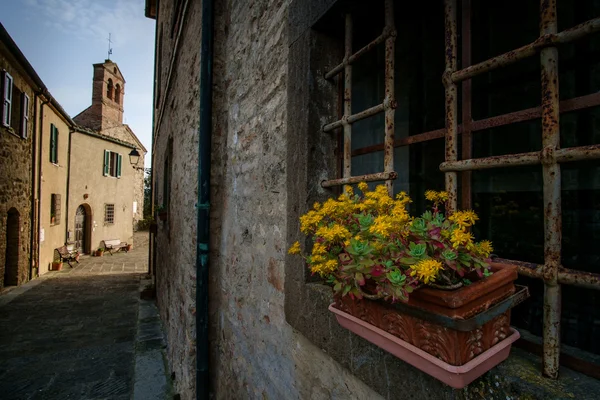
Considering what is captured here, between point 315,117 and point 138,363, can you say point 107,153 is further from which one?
point 315,117

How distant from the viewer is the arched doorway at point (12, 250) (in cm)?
942

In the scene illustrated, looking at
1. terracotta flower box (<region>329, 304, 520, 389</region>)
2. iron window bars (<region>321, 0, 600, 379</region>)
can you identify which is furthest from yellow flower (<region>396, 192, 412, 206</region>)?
terracotta flower box (<region>329, 304, 520, 389</region>)

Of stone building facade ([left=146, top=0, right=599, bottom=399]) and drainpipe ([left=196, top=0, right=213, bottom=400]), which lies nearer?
stone building facade ([left=146, top=0, right=599, bottom=399])

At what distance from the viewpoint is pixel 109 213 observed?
17250 millimetres

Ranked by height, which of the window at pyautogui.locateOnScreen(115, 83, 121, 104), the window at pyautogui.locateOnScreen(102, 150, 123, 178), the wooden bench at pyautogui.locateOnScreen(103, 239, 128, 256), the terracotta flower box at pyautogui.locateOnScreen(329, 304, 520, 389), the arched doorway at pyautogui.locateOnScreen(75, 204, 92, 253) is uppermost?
the window at pyautogui.locateOnScreen(115, 83, 121, 104)

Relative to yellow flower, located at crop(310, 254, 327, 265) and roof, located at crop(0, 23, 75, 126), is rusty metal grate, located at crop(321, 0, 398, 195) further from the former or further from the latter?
roof, located at crop(0, 23, 75, 126)

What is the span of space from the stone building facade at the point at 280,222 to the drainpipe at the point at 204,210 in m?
0.03

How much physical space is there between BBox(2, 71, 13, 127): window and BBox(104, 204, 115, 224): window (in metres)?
8.94

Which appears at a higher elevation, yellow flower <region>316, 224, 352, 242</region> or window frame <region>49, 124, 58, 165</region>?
window frame <region>49, 124, 58, 165</region>

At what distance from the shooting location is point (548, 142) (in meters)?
0.77

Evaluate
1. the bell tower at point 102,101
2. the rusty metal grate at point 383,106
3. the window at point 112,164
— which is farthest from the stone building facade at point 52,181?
the rusty metal grate at point 383,106

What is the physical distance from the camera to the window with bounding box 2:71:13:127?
8.31 meters

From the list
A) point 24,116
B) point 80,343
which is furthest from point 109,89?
point 80,343

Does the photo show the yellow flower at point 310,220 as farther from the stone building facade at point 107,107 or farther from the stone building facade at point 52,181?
the stone building facade at point 107,107
